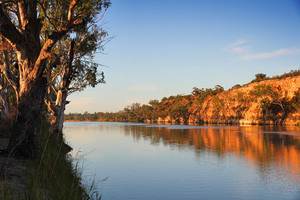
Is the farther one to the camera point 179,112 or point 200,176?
point 179,112

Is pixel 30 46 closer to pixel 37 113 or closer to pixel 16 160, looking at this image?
pixel 37 113

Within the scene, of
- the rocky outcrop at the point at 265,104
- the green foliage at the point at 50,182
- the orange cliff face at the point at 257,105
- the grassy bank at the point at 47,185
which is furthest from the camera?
the orange cliff face at the point at 257,105

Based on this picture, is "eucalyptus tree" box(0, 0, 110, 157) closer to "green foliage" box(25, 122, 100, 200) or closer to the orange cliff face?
"green foliage" box(25, 122, 100, 200)

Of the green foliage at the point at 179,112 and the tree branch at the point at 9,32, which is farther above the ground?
the tree branch at the point at 9,32

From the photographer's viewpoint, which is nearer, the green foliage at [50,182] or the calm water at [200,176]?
the green foliage at [50,182]

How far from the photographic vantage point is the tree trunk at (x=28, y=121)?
9445 mm

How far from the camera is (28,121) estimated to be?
954 centimetres

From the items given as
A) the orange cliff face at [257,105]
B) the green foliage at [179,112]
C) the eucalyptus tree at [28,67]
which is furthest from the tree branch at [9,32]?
the green foliage at [179,112]

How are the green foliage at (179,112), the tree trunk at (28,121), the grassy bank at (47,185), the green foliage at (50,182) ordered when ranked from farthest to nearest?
the green foliage at (179,112) → the tree trunk at (28,121) → the green foliage at (50,182) → the grassy bank at (47,185)

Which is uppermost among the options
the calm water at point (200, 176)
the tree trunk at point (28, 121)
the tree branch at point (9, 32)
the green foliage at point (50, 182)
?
the tree branch at point (9, 32)

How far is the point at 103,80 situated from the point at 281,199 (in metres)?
18.2

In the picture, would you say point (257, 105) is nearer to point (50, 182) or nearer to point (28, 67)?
point (28, 67)

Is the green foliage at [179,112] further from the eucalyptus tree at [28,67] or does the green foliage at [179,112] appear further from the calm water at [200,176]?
the eucalyptus tree at [28,67]

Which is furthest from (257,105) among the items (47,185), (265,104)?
(47,185)
